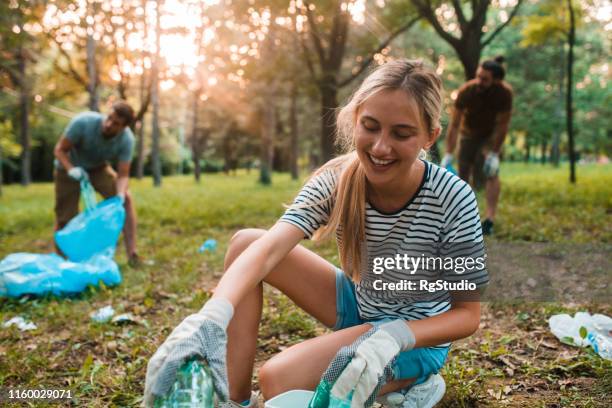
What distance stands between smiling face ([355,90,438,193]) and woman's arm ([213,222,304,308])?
360mm

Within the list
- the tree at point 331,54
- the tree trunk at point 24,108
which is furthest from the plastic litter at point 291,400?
the tree trunk at point 24,108

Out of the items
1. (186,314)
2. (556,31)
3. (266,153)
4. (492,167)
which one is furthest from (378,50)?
(186,314)

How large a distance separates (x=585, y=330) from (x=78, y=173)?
422cm

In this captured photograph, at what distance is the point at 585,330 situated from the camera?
2570mm

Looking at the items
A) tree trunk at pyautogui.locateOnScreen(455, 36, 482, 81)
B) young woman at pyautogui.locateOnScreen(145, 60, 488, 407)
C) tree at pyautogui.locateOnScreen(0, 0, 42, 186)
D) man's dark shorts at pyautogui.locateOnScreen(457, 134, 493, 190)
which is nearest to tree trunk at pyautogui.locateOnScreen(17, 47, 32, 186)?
tree at pyautogui.locateOnScreen(0, 0, 42, 186)

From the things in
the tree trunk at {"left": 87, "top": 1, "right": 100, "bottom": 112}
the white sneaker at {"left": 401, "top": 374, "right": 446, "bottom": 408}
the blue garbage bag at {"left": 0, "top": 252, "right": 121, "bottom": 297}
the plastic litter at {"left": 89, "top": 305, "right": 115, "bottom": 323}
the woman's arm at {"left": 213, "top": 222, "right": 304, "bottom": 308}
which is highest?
the tree trunk at {"left": 87, "top": 1, "right": 100, "bottom": 112}

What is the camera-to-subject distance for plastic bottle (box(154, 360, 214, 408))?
4.36 ft

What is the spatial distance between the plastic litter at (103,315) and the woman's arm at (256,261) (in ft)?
6.31

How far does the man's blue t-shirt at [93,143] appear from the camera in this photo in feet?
15.3

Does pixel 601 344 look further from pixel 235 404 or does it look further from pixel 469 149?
pixel 469 149

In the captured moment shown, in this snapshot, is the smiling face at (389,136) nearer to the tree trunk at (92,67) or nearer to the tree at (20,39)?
the tree at (20,39)

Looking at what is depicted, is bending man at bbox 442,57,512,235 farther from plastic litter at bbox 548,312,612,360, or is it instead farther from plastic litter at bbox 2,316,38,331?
plastic litter at bbox 2,316,38,331

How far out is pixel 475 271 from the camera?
165 cm

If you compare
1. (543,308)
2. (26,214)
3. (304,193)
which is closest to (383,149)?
(304,193)
